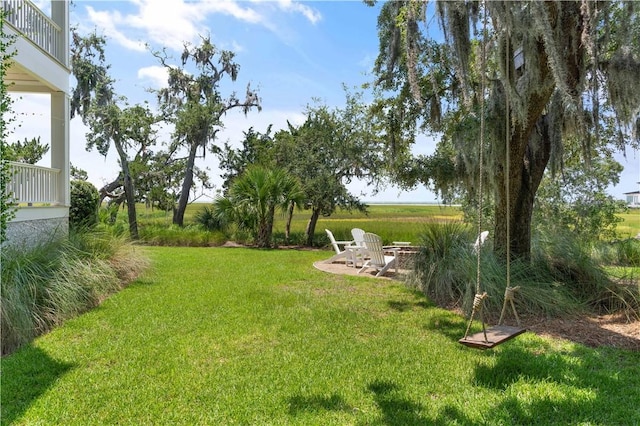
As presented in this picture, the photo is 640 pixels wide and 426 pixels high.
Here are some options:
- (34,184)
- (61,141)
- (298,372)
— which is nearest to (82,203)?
(61,141)

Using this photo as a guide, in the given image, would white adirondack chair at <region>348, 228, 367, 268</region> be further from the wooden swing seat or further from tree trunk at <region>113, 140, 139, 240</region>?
tree trunk at <region>113, 140, 139, 240</region>

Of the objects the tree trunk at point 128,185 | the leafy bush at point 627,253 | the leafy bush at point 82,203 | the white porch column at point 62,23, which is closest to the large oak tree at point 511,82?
the leafy bush at point 627,253

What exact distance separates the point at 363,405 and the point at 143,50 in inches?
900

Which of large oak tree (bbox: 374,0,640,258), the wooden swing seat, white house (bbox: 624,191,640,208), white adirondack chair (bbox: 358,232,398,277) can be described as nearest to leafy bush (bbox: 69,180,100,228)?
white adirondack chair (bbox: 358,232,398,277)

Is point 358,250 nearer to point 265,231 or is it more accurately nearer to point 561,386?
point 265,231

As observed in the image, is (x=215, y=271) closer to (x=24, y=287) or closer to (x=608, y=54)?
(x=24, y=287)

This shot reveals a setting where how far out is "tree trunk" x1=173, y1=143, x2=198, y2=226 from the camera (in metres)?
20.0

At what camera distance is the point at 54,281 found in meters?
5.01

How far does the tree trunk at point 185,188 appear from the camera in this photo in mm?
20016

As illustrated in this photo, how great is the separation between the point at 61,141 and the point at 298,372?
7329 mm

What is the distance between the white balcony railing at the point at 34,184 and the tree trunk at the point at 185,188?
11859 mm

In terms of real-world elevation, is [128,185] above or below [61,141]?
below

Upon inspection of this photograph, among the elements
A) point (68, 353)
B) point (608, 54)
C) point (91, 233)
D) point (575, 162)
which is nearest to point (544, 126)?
point (608, 54)

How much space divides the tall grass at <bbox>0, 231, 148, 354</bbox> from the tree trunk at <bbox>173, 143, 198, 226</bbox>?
43.2ft
